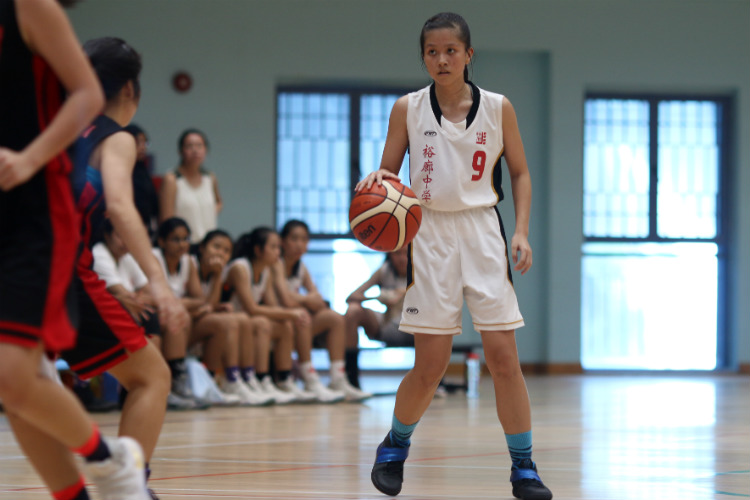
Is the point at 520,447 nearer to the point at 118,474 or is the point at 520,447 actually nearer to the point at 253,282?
the point at 118,474

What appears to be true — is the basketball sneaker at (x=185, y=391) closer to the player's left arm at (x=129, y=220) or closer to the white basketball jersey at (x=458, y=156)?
the white basketball jersey at (x=458, y=156)

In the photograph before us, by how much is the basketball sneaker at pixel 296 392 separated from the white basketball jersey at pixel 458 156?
3604 millimetres

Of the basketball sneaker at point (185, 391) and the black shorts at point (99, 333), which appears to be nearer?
the black shorts at point (99, 333)

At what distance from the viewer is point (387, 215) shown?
9.21 feet

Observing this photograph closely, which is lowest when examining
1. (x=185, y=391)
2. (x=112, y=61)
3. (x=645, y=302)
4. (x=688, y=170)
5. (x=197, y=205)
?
(x=185, y=391)

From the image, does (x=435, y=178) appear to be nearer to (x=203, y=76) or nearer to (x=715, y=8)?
(x=203, y=76)

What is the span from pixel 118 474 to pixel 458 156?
1414mm

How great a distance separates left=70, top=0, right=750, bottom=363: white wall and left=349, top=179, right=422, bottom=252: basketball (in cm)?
656

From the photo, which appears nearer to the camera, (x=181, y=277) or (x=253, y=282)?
(x=181, y=277)

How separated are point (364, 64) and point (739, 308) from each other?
4.44m

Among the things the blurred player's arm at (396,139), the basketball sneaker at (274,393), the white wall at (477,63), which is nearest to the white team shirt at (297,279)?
the basketball sneaker at (274,393)

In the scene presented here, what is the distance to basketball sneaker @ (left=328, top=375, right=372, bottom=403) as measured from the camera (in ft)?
21.4

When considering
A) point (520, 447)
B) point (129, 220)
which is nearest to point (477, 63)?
point (520, 447)

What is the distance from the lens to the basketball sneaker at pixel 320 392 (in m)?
6.34
